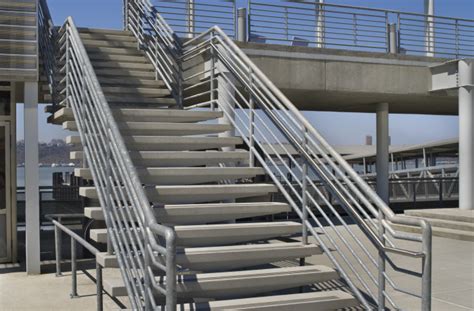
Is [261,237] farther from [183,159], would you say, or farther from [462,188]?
[462,188]

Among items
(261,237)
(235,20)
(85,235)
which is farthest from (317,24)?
(261,237)

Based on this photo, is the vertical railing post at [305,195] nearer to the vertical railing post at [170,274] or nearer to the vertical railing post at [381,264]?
the vertical railing post at [381,264]

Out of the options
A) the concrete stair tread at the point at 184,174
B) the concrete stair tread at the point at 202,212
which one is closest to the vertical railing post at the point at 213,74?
the concrete stair tread at the point at 184,174

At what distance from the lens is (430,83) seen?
1428 centimetres

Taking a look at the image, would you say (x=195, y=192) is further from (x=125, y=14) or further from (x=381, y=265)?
(x=125, y=14)

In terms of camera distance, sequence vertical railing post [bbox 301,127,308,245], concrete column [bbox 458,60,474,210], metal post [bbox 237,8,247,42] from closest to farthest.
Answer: vertical railing post [bbox 301,127,308,245] < metal post [bbox 237,8,247,42] < concrete column [bbox 458,60,474,210]

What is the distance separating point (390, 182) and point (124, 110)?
13411 mm

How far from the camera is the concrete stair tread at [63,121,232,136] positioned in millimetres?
6945

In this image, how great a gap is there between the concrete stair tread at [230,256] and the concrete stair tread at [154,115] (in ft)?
7.89

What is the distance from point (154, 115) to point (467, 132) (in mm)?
9036

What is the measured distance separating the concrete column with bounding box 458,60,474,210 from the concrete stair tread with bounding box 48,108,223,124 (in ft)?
26.5

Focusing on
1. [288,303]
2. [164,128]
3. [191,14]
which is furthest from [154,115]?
[191,14]

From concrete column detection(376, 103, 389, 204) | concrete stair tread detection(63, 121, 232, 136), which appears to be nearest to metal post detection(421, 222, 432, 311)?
concrete stair tread detection(63, 121, 232, 136)

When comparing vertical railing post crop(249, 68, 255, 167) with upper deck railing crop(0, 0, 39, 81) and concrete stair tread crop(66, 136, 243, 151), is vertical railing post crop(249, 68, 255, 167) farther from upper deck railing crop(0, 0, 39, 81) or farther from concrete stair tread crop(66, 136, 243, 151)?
upper deck railing crop(0, 0, 39, 81)
